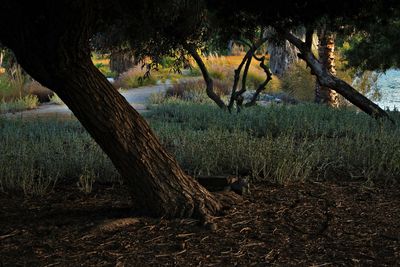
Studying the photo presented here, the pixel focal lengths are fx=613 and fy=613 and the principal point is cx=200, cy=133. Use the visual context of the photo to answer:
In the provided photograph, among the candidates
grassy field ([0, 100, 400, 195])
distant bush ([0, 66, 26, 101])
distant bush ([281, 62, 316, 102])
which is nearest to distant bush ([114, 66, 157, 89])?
distant bush ([0, 66, 26, 101])

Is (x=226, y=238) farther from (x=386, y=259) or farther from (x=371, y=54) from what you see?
(x=371, y=54)

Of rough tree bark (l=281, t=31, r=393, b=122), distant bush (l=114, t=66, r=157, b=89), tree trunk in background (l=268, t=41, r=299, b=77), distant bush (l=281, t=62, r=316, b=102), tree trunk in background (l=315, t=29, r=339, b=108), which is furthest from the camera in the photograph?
tree trunk in background (l=268, t=41, r=299, b=77)

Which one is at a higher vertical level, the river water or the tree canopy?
the tree canopy

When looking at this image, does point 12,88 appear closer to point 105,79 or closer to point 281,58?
point 281,58

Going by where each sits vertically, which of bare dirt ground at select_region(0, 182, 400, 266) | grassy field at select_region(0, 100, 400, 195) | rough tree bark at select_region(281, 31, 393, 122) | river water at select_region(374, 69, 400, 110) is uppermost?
rough tree bark at select_region(281, 31, 393, 122)

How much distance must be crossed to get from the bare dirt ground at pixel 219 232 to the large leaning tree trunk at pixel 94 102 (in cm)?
22

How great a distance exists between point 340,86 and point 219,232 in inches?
315

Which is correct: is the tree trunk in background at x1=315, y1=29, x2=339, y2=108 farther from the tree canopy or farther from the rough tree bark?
the tree canopy

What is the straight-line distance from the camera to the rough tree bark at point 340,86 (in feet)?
38.2

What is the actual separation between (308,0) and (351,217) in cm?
181

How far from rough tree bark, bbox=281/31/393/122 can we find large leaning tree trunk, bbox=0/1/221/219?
681 cm

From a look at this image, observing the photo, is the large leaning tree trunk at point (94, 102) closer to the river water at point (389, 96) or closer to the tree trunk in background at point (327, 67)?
the river water at point (389, 96)

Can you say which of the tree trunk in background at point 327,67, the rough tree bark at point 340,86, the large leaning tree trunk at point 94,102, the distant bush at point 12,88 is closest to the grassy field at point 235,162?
the large leaning tree trunk at point 94,102

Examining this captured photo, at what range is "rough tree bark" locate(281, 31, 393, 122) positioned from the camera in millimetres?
11648
